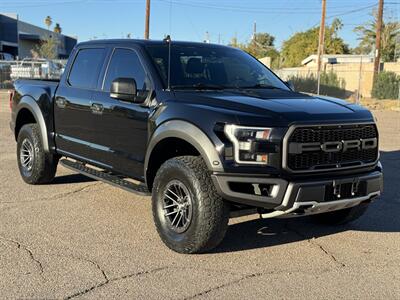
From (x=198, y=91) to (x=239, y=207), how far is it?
120 cm

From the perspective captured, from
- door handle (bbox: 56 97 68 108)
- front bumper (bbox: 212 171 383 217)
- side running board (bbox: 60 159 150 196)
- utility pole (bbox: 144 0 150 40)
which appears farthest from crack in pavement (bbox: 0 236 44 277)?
utility pole (bbox: 144 0 150 40)

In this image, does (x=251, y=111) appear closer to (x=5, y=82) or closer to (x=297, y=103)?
(x=297, y=103)

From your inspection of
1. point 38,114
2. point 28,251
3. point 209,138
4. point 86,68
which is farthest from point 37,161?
point 209,138

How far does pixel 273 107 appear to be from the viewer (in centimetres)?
446

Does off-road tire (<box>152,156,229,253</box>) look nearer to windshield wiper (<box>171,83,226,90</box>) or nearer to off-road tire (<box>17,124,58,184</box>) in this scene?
windshield wiper (<box>171,83,226,90</box>)

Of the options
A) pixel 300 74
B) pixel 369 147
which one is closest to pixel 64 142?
pixel 369 147

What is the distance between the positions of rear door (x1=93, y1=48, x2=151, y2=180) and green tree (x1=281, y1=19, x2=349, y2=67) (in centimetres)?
6957

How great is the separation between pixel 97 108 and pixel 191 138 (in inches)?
67.4

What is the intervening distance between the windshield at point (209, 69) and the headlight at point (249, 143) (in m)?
1.16

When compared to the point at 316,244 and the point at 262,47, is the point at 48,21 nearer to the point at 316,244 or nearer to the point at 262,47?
the point at 262,47

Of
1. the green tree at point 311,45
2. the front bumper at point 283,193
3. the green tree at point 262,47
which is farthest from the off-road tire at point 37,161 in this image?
the green tree at point 311,45

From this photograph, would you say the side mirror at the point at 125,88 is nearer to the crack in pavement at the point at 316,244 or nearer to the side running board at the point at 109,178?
the side running board at the point at 109,178

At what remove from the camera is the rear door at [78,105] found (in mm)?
6051

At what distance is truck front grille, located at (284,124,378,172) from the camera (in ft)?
14.0
